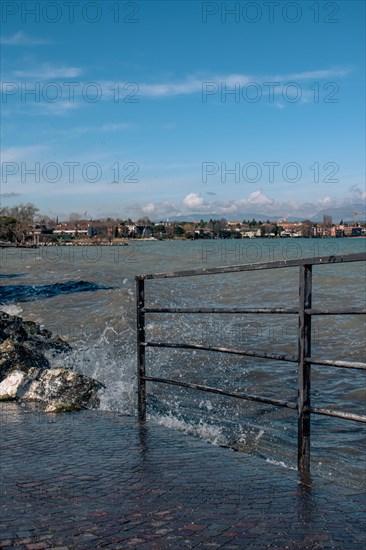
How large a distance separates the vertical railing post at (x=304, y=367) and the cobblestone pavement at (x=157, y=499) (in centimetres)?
18

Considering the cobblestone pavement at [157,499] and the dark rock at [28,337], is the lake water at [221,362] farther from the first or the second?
the cobblestone pavement at [157,499]

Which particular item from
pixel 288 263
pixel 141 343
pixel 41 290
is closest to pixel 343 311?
pixel 288 263

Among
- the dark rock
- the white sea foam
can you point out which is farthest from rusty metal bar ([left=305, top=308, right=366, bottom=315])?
the white sea foam

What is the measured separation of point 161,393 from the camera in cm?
955

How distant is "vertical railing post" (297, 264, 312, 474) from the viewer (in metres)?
4.39

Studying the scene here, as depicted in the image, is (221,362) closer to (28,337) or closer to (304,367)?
(28,337)

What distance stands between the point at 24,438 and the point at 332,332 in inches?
475

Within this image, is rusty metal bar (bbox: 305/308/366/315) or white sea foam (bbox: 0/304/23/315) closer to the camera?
rusty metal bar (bbox: 305/308/366/315)

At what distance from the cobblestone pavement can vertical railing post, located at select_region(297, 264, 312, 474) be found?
185 millimetres

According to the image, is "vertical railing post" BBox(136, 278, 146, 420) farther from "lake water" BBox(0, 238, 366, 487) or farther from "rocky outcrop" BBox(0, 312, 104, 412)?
"rocky outcrop" BBox(0, 312, 104, 412)

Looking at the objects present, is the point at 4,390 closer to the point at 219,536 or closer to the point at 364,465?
the point at 364,465

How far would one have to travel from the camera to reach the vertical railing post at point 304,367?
4395 mm

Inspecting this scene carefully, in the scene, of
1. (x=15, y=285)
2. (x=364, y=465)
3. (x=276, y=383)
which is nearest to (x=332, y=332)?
(x=276, y=383)

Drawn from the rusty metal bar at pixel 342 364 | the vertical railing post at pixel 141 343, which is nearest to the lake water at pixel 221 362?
the vertical railing post at pixel 141 343
